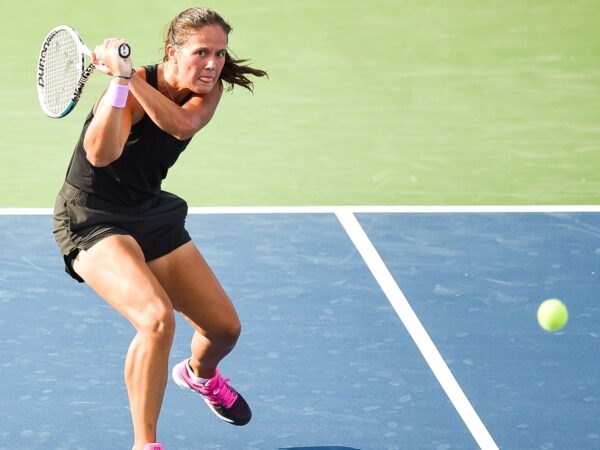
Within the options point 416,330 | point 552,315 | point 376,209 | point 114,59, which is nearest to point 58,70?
point 114,59

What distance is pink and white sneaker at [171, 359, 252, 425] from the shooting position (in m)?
5.84

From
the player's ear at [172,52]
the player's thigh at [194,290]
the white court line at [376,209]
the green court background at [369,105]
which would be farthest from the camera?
the green court background at [369,105]

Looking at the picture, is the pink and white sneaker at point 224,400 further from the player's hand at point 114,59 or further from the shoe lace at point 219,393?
the player's hand at point 114,59

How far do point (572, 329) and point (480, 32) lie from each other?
5349 millimetres

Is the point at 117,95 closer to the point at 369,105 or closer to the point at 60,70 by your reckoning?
the point at 60,70

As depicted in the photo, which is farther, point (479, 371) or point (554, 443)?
point (479, 371)

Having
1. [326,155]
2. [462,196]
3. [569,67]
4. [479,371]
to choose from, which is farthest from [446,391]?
[569,67]

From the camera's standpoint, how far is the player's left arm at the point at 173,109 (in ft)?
17.0

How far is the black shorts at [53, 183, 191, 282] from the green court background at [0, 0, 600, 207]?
317 cm

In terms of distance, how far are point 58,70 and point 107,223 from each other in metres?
0.90

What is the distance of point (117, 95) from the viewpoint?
5.07 meters

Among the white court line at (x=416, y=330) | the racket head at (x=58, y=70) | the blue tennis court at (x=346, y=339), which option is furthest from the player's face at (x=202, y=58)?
the white court line at (x=416, y=330)

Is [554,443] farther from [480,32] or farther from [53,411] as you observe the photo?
[480,32]

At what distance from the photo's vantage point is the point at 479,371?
21.1ft
